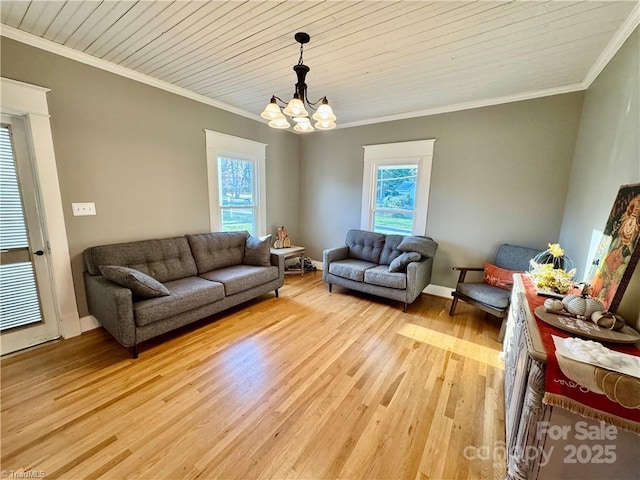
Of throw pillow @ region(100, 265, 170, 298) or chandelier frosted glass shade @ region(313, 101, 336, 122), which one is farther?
throw pillow @ region(100, 265, 170, 298)

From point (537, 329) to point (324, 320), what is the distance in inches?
78.5

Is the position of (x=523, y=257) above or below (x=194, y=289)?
above

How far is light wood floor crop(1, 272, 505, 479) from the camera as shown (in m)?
1.35

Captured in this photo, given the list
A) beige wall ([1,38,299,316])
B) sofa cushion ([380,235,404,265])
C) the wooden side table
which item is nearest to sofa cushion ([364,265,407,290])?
sofa cushion ([380,235,404,265])

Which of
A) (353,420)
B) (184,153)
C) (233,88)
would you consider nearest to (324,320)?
(353,420)

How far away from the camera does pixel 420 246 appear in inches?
130

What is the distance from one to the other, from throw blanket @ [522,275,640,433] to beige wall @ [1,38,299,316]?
11.5ft

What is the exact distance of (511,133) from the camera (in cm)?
300

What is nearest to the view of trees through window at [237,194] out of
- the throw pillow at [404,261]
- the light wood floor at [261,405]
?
the light wood floor at [261,405]

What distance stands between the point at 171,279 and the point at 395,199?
3.17 m

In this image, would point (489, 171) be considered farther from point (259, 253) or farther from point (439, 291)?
point (259, 253)

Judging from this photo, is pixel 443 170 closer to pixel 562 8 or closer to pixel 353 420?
pixel 562 8

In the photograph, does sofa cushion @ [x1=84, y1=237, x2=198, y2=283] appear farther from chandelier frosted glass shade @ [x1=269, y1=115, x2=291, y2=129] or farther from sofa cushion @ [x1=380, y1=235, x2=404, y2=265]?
sofa cushion @ [x1=380, y1=235, x2=404, y2=265]

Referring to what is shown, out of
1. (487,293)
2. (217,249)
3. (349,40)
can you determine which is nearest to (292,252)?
(217,249)
